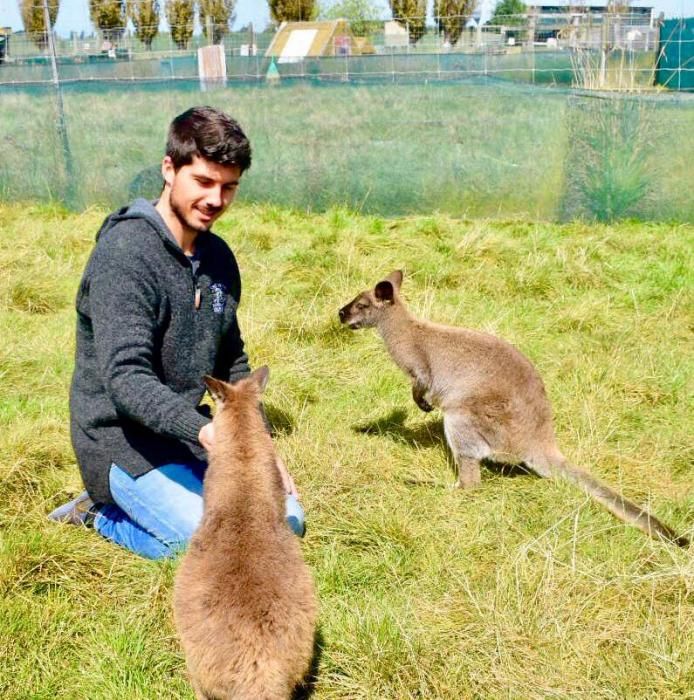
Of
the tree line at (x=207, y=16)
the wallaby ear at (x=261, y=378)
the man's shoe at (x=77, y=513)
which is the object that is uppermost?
the tree line at (x=207, y=16)

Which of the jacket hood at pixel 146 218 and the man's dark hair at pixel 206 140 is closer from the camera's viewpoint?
the man's dark hair at pixel 206 140

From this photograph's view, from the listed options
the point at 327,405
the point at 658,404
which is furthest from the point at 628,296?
the point at 327,405

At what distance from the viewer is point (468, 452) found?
3725mm

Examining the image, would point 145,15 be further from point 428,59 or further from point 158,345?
point 158,345

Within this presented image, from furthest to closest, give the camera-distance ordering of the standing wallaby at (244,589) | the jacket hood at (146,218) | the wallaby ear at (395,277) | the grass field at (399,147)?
the grass field at (399,147) → the wallaby ear at (395,277) → the jacket hood at (146,218) → the standing wallaby at (244,589)

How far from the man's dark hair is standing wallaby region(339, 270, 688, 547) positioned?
1570 millimetres

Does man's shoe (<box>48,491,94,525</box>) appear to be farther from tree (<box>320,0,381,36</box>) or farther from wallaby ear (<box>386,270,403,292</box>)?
tree (<box>320,0,381,36</box>)

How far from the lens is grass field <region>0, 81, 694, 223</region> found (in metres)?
8.11

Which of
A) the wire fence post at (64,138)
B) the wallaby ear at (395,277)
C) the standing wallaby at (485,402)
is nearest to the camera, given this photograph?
the standing wallaby at (485,402)

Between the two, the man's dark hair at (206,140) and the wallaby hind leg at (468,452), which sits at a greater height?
the man's dark hair at (206,140)

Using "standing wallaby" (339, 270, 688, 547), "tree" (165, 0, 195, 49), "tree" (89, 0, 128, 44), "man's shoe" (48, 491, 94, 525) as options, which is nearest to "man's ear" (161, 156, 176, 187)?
"man's shoe" (48, 491, 94, 525)

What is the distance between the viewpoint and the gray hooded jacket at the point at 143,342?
2.64m

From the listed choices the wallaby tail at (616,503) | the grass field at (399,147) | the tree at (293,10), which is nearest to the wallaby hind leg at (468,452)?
the wallaby tail at (616,503)

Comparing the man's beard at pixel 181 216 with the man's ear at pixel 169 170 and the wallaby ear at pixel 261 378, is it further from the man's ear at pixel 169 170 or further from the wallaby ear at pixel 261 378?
the wallaby ear at pixel 261 378
